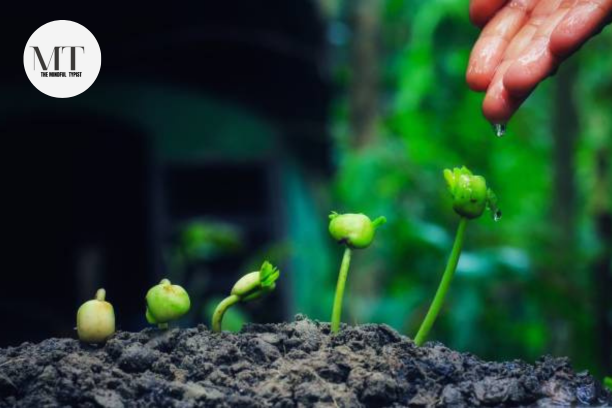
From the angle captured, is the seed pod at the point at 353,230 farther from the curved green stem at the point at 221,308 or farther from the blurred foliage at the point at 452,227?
the blurred foliage at the point at 452,227

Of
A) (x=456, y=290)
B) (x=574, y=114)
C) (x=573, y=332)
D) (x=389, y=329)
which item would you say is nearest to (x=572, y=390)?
(x=389, y=329)

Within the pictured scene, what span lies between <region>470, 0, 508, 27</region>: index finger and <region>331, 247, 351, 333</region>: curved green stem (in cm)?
98

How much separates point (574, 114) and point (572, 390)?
7549mm

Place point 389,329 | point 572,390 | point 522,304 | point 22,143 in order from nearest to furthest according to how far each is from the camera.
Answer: point 572,390 → point 389,329 → point 522,304 → point 22,143

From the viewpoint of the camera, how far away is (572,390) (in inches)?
52.3

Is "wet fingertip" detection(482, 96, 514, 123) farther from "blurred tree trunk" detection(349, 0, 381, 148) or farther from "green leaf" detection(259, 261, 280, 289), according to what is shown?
"blurred tree trunk" detection(349, 0, 381, 148)

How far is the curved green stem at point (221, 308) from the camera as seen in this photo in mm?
1427

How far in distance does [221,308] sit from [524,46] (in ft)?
3.00

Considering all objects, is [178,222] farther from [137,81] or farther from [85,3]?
[85,3]

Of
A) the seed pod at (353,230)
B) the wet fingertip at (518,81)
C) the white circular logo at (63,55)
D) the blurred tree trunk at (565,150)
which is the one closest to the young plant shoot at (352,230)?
the seed pod at (353,230)

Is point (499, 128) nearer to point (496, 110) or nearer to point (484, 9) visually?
point (496, 110)

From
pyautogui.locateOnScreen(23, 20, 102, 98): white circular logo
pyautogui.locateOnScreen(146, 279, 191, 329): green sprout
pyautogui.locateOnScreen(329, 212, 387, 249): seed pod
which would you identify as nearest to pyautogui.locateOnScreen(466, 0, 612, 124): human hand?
pyautogui.locateOnScreen(329, 212, 387, 249): seed pod

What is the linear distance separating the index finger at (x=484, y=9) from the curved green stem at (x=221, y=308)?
1.10 metres

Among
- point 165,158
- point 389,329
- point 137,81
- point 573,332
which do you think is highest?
point 137,81
